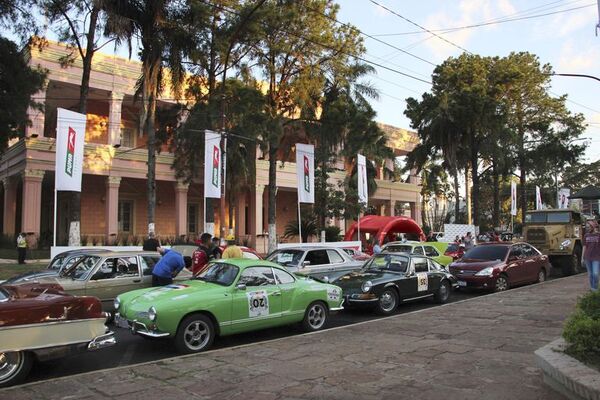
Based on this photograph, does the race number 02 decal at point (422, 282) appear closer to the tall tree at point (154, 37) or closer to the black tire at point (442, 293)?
the black tire at point (442, 293)

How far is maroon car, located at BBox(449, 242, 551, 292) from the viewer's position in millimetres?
15133

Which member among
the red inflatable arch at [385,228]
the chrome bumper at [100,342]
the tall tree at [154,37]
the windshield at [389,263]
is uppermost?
the tall tree at [154,37]

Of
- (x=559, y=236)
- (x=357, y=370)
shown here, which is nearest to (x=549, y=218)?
(x=559, y=236)

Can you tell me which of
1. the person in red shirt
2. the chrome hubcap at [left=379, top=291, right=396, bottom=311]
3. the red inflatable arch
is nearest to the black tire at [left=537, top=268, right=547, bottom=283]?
the chrome hubcap at [left=379, top=291, right=396, bottom=311]

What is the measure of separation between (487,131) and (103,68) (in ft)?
83.8

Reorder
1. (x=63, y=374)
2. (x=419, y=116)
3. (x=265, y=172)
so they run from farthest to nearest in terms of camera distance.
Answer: (x=419, y=116), (x=265, y=172), (x=63, y=374)

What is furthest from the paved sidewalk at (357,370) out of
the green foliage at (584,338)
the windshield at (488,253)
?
the windshield at (488,253)

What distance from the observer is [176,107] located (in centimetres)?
2745

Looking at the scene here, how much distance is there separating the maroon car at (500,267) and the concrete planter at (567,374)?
909cm

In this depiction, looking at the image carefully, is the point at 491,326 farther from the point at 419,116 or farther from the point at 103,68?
the point at 419,116

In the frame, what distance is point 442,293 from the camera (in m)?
13.4

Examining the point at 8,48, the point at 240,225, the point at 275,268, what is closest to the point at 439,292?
the point at 275,268

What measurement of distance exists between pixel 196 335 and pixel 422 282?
6.54m

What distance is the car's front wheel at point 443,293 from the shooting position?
43.7 ft
